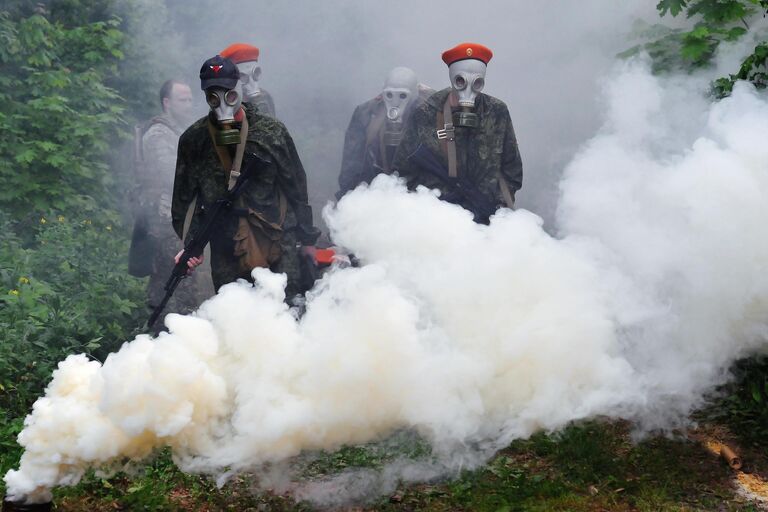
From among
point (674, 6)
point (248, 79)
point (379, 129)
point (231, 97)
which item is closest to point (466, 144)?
point (379, 129)

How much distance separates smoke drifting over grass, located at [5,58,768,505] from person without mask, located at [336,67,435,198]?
10.4ft

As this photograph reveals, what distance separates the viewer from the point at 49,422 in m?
3.85

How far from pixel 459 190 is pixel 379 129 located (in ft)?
6.37

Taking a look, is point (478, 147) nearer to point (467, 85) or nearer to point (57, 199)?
point (467, 85)

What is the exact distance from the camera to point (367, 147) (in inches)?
343

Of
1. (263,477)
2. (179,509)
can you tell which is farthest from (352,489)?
(179,509)

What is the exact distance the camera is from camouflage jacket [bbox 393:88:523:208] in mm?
7078

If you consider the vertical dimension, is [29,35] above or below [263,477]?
above

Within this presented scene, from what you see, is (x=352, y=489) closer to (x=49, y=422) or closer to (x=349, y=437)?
(x=349, y=437)

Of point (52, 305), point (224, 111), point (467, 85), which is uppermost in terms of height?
point (467, 85)

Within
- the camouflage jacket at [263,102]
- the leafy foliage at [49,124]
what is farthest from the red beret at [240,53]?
the leafy foliage at [49,124]

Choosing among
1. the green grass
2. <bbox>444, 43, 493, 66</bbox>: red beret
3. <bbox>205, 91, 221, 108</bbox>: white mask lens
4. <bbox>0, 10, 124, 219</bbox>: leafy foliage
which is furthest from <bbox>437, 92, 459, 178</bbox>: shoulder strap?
<bbox>0, 10, 124, 219</bbox>: leafy foliage

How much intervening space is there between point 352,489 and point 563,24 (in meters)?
8.23

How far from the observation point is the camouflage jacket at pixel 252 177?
6.32 metres
